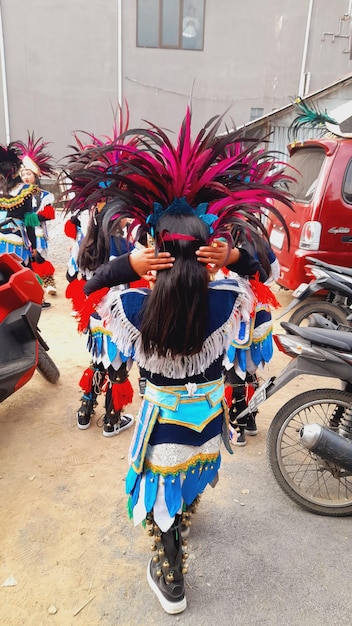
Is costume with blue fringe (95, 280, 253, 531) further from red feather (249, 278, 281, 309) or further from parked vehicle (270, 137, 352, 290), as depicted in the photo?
parked vehicle (270, 137, 352, 290)

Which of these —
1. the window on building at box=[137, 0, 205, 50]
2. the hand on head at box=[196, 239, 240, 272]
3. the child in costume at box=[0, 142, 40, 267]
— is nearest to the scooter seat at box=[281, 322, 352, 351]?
the hand on head at box=[196, 239, 240, 272]

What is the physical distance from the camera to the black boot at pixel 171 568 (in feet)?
6.09

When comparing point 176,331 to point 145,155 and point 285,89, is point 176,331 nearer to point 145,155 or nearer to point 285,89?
point 145,155

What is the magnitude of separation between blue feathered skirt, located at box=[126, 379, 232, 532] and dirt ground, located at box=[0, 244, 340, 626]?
1.58 feet

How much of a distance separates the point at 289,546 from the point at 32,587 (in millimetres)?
1238

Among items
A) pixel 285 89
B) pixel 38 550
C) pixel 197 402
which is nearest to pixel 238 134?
pixel 197 402

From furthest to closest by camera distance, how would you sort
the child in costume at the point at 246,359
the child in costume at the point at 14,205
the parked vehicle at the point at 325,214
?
the child in costume at the point at 14,205, the parked vehicle at the point at 325,214, the child in costume at the point at 246,359

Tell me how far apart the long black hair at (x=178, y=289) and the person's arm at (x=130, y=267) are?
0.12 feet

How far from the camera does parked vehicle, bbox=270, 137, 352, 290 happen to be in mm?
4895

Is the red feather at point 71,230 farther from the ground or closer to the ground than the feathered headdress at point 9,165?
closer to the ground

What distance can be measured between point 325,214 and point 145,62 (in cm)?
978

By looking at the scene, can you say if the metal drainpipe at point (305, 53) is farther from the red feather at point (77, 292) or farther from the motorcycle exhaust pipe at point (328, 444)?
the motorcycle exhaust pipe at point (328, 444)

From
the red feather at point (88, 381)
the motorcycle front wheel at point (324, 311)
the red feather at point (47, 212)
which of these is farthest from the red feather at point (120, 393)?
the red feather at point (47, 212)

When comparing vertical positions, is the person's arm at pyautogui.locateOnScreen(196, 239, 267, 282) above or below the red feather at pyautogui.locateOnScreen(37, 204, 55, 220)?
above
